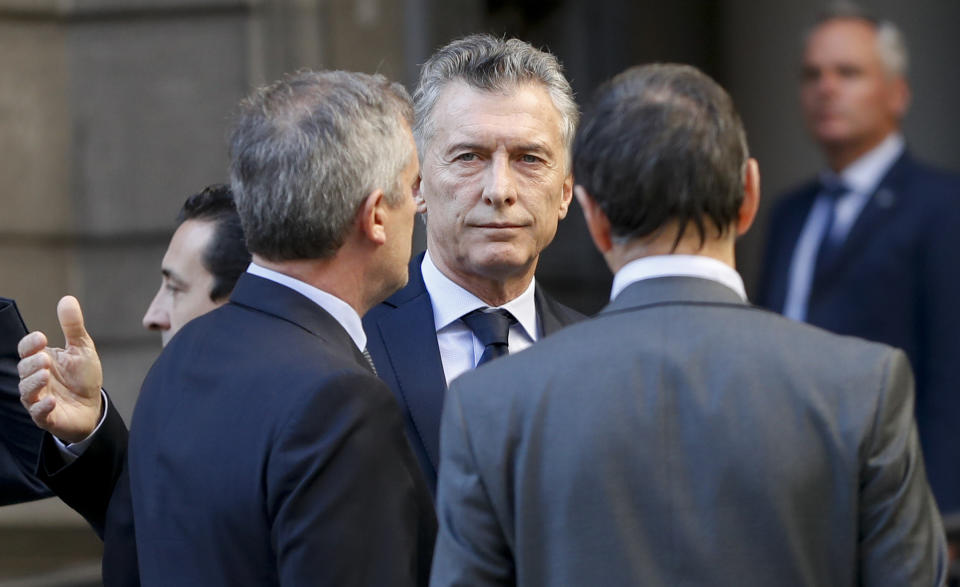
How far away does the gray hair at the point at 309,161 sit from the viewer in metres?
2.26

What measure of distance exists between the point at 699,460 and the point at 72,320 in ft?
4.06

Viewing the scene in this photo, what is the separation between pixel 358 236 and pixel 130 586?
0.82 meters

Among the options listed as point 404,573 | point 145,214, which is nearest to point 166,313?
point 404,573

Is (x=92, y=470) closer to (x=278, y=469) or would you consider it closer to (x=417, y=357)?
(x=417, y=357)

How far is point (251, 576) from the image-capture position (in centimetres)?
212

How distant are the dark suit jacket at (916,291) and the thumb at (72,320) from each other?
7.93 feet

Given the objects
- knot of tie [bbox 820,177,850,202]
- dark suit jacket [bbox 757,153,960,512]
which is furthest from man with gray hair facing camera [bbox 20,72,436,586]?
knot of tie [bbox 820,177,850,202]

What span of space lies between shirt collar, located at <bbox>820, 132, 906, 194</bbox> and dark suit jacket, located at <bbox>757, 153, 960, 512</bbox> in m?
0.03

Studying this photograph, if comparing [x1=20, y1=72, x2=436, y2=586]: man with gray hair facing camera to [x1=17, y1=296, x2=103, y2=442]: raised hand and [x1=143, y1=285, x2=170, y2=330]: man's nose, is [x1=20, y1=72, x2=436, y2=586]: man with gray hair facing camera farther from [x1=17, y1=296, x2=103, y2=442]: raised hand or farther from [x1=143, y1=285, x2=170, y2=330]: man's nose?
[x1=143, y1=285, x2=170, y2=330]: man's nose

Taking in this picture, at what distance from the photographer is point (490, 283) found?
295 cm

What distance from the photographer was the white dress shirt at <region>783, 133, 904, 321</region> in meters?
4.57

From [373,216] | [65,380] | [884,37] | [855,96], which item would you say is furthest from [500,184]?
[884,37]

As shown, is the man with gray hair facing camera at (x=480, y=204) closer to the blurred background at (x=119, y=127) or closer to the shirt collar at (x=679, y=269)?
the shirt collar at (x=679, y=269)

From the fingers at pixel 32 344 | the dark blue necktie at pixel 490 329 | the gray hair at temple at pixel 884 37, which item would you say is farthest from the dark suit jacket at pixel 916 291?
the fingers at pixel 32 344
